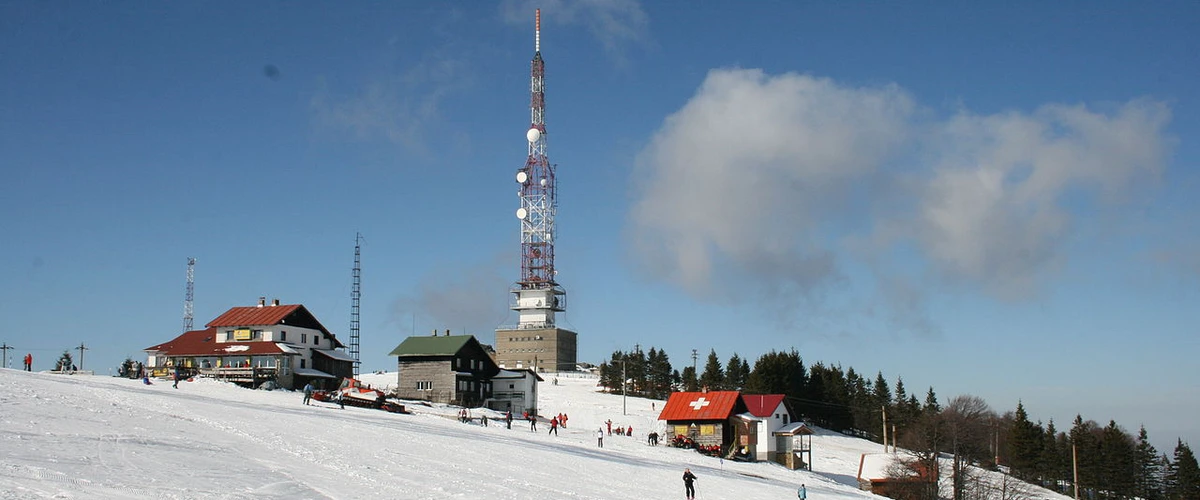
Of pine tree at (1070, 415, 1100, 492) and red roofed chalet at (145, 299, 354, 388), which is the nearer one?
red roofed chalet at (145, 299, 354, 388)

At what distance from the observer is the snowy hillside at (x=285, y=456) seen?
23.4 m

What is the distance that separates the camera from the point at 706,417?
64688 mm

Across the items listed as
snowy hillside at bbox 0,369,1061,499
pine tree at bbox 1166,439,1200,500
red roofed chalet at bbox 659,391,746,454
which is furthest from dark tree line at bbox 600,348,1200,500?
snowy hillside at bbox 0,369,1061,499

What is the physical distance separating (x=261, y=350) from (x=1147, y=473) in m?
88.1

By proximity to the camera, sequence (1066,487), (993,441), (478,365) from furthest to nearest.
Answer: (993,441)
(1066,487)
(478,365)

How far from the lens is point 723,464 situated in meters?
53.2

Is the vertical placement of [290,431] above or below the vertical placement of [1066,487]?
above

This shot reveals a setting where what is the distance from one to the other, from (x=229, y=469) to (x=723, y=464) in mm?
32667

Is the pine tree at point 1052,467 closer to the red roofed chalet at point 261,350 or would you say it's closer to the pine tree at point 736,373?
the pine tree at point 736,373

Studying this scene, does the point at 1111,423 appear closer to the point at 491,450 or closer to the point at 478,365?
the point at 478,365

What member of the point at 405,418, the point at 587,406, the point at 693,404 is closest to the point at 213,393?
the point at 405,418

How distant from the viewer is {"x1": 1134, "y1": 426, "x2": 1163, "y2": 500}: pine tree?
317ft

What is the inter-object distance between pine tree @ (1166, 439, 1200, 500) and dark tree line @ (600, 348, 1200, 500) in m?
0.09

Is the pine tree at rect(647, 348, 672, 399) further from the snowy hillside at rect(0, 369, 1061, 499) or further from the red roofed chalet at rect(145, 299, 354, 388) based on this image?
the snowy hillside at rect(0, 369, 1061, 499)
